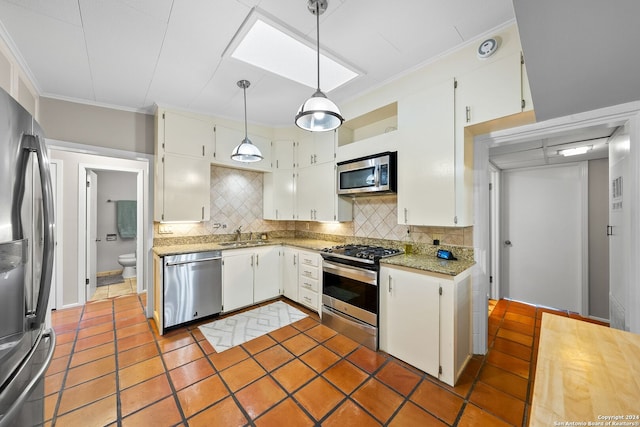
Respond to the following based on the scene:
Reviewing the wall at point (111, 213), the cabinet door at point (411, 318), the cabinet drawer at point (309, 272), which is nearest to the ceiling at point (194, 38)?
the cabinet door at point (411, 318)

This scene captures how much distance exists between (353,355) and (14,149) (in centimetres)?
248

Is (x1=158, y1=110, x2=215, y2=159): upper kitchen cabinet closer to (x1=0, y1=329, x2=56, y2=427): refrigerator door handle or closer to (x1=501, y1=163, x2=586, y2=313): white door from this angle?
(x1=0, y1=329, x2=56, y2=427): refrigerator door handle

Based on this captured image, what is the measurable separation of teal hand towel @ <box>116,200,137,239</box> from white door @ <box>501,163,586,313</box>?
6.61m

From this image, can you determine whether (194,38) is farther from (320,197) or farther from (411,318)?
(411,318)

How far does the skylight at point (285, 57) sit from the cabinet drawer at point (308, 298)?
96.3 inches

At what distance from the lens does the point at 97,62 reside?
2.11 meters

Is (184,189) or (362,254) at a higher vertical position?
(184,189)

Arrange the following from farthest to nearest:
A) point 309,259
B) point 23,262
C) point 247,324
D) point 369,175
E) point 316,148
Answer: point 316,148 < point 309,259 < point 247,324 < point 369,175 < point 23,262

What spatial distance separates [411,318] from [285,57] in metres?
2.50

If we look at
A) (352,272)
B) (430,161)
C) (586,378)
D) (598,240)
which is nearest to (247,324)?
(352,272)

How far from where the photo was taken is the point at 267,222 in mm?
4133

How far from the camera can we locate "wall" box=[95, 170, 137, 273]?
15.3 feet

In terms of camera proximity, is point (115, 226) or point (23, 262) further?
point (115, 226)

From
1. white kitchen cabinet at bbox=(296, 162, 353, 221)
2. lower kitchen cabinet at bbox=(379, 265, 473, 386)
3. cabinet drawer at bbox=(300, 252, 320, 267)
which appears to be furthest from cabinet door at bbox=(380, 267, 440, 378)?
white kitchen cabinet at bbox=(296, 162, 353, 221)
